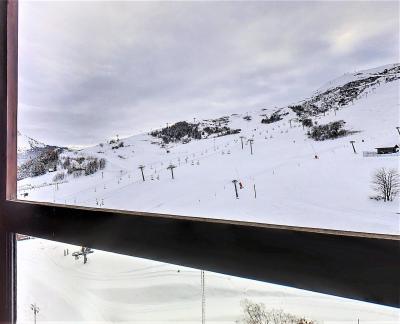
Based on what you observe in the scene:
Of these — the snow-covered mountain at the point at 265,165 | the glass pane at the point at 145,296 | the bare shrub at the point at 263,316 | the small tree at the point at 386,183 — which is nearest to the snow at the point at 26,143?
the snow-covered mountain at the point at 265,165

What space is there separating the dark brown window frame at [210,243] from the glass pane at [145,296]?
56 mm

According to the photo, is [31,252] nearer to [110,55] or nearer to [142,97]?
[142,97]

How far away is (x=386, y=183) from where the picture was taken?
24.7 inches

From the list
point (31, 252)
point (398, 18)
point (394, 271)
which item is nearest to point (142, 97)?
point (31, 252)

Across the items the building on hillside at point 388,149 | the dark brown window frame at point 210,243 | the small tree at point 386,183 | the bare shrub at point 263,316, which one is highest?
the building on hillside at point 388,149

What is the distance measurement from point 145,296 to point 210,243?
0.39 metres

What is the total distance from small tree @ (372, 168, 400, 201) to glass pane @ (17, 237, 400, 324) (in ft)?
0.82

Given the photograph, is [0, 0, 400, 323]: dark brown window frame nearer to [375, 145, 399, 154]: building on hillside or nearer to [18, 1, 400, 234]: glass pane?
[18, 1, 400, 234]: glass pane

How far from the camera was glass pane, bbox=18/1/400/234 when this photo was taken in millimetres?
729

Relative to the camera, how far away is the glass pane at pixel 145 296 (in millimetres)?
568

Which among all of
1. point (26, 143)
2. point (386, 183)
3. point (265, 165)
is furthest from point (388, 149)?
point (26, 143)

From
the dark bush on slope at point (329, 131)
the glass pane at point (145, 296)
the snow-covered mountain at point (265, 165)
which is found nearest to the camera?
the glass pane at point (145, 296)

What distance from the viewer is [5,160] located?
989mm

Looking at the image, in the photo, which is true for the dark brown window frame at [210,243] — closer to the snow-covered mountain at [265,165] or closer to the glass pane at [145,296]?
the glass pane at [145,296]
